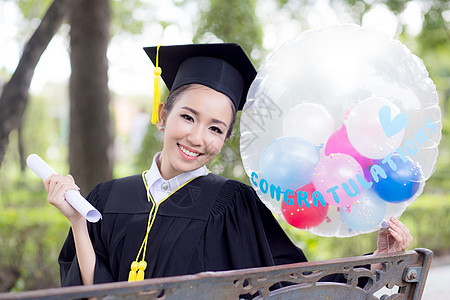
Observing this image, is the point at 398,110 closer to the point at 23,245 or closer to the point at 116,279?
the point at 116,279

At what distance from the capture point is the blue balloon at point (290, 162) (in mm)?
1709

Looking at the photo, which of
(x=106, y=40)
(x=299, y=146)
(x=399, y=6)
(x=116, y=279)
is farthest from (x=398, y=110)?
(x=399, y=6)

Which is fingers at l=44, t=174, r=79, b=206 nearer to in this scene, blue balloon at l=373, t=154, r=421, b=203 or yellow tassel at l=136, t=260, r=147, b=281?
yellow tassel at l=136, t=260, r=147, b=281

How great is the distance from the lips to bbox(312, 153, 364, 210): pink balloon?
48 cm

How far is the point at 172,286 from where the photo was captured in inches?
47.0

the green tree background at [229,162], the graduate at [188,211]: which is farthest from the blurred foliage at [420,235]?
the graduate at [188,211]

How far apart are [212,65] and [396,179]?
86cm

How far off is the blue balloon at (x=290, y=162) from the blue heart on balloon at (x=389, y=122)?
26 cm

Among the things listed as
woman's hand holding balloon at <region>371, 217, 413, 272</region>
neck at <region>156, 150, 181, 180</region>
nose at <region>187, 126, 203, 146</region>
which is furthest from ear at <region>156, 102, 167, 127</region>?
woman's hand holding balloon at <region>371, 217, 413, 272</region>

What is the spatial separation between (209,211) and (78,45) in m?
3.15

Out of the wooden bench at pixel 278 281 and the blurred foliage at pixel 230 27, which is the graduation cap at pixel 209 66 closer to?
the wooden bench at pixel 278 281

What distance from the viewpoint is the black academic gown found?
1795mm

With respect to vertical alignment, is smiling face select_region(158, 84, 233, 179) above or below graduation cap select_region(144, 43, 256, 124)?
below

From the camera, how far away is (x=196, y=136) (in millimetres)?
Result: 1806
